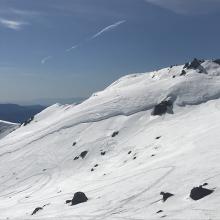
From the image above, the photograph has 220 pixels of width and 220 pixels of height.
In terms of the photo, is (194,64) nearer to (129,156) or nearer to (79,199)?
(129,156)

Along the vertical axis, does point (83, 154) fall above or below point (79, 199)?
above

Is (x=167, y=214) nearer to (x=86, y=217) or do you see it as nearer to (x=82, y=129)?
(x=86, y=217)

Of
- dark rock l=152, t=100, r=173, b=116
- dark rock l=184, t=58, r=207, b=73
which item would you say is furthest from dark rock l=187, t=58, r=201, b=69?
dark rock l=152, t=100, r=173, b=116

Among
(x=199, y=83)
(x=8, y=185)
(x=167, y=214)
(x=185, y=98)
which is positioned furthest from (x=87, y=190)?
(x=199, y=83)

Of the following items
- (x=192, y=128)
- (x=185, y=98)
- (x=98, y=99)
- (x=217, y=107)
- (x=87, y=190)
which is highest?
(x=98, y=99)

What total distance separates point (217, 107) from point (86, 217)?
7707cm

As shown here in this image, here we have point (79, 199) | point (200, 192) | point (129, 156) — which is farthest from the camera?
point (129, 156)

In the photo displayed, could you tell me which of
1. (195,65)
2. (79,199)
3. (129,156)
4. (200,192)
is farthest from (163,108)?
(200,192)

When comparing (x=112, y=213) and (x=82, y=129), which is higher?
(x=82, y=129)

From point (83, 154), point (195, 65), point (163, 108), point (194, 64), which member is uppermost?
point (194, 64)

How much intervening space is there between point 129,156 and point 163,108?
33.9 metres

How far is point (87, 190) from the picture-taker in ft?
251

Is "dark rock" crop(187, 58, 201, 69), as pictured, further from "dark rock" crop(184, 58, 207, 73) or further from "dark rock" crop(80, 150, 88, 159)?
"dark rock" crop(80, 150, 88, 159)

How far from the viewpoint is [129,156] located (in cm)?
10162
